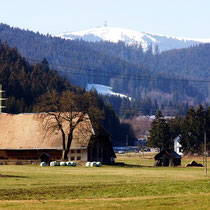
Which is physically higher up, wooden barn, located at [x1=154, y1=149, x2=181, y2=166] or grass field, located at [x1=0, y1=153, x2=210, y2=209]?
wooden barn, located at [x1=154, y1=149, x2=181, y2=166]

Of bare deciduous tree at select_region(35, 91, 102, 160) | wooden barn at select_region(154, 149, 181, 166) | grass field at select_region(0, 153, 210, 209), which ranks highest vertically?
bare deciduous tree at select_region(35, 91, 102, 160)

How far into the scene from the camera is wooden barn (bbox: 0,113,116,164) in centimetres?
9781

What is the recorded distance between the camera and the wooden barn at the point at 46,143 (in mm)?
97812

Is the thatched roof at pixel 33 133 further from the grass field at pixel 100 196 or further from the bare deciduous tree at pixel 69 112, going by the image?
the grass field at pixel 100 196

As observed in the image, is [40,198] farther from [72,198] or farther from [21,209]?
[21,209]

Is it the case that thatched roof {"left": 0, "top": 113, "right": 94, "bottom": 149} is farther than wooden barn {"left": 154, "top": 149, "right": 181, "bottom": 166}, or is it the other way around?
wooden barn {"left": 154, "top": 149, "right": 181, "bottom": 166}

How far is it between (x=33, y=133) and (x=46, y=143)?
4.06m

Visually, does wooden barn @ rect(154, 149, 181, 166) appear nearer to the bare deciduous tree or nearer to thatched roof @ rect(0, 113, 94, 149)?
thatched roof @ rect(0, 113, 94, 149)

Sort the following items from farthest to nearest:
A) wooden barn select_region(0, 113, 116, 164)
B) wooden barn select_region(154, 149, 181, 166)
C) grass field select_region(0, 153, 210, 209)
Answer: wooden barn select_region(154, 149, 181, 166), wooden barn select_region(0, 113, 116, 164), grass field select_region(0, 153, 210, 209)

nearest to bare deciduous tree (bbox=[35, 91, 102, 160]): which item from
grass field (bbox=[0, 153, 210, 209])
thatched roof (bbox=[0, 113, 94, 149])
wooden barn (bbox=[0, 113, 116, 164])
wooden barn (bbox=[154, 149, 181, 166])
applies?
thatched roof (bbox=[0, 113, 94, 149])

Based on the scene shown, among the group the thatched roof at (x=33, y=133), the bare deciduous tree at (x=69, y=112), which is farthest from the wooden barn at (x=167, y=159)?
the bare deciduous tree at (x=69, y=112)

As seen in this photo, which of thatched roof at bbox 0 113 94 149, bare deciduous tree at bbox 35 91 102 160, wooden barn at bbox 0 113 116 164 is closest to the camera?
bare deciduous tree at bbox 35 91 102 160

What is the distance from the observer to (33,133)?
10275 centimetres

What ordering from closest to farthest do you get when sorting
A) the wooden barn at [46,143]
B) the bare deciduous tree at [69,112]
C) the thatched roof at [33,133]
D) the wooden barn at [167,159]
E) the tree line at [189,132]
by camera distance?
the bare deciduous tree at [69,112], the wooden barn at [46,143], the thatched roof at [33,133], the wooden barn at [167,159], the tree line at [189,132]
